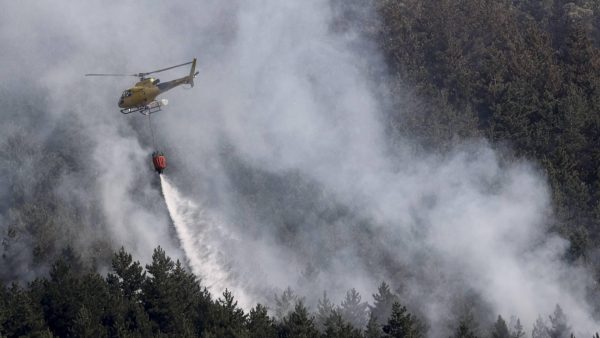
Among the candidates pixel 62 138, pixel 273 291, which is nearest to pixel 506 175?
pixel 273 291

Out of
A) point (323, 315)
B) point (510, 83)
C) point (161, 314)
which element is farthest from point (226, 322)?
point (510, 83)

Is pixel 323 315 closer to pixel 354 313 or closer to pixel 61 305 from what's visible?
pixel 354 313

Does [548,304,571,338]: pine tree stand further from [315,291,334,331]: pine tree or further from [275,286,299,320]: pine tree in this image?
[275,286,299,320]: pine tree

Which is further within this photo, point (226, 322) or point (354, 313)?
point (354, 313)

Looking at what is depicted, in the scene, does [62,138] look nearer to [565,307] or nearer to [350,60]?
[350,60]

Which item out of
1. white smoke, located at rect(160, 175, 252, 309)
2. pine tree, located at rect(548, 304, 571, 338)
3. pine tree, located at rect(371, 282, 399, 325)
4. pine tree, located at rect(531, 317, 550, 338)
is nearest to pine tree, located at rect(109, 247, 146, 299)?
white smoke, located at rect(160, 175, 252, 309)

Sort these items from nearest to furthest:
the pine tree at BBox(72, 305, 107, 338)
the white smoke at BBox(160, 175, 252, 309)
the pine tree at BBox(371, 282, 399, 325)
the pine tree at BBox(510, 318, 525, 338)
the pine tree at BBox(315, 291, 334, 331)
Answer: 1. the pine tree at BBox(72, 305, 107, 338)
2. the pine tree at BBox(510, 318, 525, 338)
3. the pine tree at BBox(315, 291, 334, 331)
4. the pine tree at BBox(371, 282, 399, 325)
5. the white smoke at BBox(160, 175, 252, 309)

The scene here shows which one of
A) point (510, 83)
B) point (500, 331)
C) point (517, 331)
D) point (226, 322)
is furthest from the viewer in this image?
point (510, 83)

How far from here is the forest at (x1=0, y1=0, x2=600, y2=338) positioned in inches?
2372

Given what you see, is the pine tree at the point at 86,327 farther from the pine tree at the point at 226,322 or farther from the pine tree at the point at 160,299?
the pine tree at the point at 226,322

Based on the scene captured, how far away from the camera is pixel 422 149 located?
268ft

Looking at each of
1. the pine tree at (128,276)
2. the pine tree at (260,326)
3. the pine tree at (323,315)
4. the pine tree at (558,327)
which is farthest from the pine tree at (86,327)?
the pine tree at (558,327)

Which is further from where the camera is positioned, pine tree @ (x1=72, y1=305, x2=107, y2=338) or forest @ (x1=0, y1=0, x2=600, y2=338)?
forest @ (x1=0, y1=0, x2=600, y2=338)

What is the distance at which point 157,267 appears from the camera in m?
62.2
